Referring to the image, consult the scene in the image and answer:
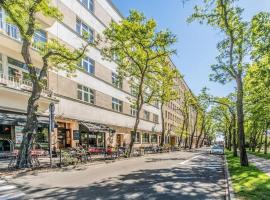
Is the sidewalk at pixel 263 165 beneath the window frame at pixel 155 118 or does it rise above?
beneath

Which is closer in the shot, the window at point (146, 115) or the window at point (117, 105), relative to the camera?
the window at point (117, 105)

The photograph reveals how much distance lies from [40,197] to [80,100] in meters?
22.1

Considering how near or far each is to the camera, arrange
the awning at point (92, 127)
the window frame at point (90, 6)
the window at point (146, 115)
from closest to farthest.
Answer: the awning at point (92, 127) < the window frame at point (90, 6) < the window at point (146, 115)

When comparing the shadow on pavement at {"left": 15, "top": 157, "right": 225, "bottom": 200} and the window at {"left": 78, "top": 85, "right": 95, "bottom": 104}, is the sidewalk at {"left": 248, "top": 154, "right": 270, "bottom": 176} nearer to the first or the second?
the shadow on pavement at {"left": 15, "top": 157, "right": 225, "bottom": 200}

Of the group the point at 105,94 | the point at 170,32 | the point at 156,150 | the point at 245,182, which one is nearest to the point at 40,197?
the point at 245,182

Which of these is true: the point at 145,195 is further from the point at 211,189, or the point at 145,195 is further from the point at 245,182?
the point at 245,182

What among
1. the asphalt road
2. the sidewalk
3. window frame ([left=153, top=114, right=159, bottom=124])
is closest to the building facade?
the asphalt road

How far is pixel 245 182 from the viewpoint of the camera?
12297 mm

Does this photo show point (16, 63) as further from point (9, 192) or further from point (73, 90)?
point (9, 192)

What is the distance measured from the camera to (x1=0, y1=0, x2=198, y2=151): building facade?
831 inches

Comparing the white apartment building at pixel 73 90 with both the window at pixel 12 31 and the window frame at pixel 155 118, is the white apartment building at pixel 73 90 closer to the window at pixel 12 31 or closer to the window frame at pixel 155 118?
the window at pixel 12 31

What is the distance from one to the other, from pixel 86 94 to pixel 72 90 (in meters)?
3.38

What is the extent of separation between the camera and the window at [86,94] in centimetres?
3112

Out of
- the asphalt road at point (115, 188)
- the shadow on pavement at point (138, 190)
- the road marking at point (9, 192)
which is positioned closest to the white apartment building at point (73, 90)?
the asphalt road at point (115, 188)
